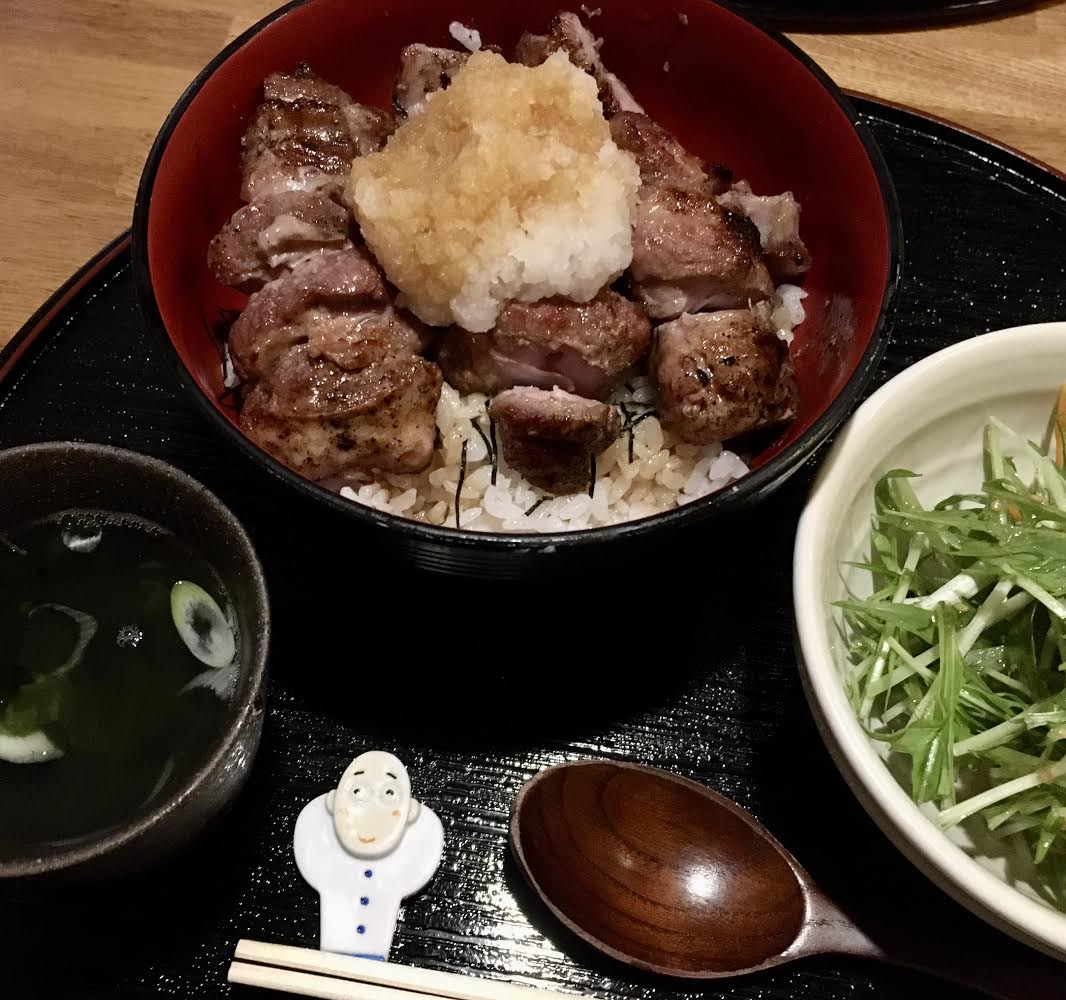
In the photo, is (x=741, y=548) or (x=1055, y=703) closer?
(x=1055, y=703)

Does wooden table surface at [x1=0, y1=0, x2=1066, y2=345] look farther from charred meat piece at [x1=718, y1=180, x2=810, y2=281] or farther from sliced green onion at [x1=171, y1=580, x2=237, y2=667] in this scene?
sliced green onion at [x1=171, y1=580, x2=237, y2=667]

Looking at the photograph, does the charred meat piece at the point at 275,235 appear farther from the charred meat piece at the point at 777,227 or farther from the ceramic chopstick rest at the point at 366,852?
the ceramic chopstick rest at the point at 366,852

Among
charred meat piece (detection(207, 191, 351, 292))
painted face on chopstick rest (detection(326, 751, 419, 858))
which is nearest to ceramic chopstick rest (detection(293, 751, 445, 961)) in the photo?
painted face on chopstick rest (detection(326, 751, 419, 858))

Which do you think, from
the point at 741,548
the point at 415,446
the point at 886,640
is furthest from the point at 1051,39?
the point at 415,446

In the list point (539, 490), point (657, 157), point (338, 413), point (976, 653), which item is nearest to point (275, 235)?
point (338, 413)

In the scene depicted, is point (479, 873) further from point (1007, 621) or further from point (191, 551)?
point (1007, 621)

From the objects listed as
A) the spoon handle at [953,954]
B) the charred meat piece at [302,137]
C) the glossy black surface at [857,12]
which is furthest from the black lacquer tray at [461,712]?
the glossy black surface at [857,12]
